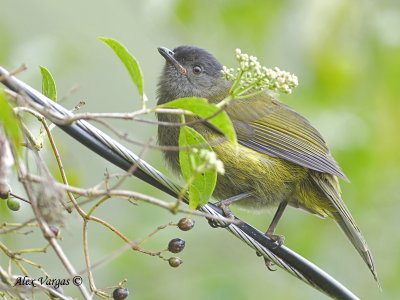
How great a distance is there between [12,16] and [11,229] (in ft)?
25.0

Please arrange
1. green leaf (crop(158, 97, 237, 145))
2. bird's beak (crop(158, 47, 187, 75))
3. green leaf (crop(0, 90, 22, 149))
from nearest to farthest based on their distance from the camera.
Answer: green leaf (crop(0, 90, 22, 149))
green leaf (crop(158, 97, 237, 145))
bird's beak (crop(158, 47, 187, 75))

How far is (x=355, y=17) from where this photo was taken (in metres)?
6.31

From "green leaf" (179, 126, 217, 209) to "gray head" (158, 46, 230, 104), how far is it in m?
2.35

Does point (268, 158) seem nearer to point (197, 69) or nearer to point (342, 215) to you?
point (342, 215)

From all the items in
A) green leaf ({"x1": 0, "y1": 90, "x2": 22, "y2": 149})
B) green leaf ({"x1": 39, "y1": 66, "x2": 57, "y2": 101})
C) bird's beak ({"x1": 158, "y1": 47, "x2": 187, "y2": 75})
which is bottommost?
green leaf ({"x1": 0, "y1": 90, "x2": 22, "y2": 149})

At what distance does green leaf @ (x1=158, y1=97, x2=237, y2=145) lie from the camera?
2820mm

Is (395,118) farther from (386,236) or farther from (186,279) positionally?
(186,279)

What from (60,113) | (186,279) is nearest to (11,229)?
(60,113)

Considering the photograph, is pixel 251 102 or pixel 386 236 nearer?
pixel 251 102

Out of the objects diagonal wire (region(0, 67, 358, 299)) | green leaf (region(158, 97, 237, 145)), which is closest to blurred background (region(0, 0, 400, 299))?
diagonal wire (region(0, 67, 358, 299))

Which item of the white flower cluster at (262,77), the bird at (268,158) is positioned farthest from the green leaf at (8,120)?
the bird at (268,158)

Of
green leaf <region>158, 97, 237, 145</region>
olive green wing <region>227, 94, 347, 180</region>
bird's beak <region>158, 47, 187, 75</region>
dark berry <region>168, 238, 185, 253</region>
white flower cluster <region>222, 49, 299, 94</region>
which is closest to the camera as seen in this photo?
green leaf <region>158, 97, 237, 145</region>

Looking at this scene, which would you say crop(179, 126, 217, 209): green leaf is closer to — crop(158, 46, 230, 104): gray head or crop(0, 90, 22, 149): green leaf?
crop(0, 90, 22, 149): green leaf

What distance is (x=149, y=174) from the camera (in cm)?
339
